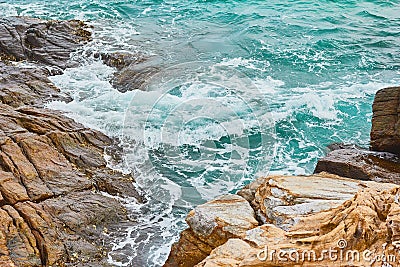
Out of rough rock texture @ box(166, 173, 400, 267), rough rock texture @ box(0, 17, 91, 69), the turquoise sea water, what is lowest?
the turquoise sea water

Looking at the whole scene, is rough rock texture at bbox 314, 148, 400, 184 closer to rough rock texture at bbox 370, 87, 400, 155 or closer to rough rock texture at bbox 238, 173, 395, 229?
rough rock texture at bbox 370, 87, 400, 155

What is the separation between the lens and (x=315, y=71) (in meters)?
21.2

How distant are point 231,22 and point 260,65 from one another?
6.99 m

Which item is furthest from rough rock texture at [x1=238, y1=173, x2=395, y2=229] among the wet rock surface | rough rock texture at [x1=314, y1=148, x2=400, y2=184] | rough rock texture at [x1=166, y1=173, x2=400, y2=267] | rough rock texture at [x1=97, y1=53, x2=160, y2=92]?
rough rock texture at [x1=97, y1=53, x2=160, y2=92]

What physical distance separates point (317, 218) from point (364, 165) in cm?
536

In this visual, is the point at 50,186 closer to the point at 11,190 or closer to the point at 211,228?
the point at 11,190

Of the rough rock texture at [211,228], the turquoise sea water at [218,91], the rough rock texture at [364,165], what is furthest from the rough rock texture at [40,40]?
the rough rock texture at [211,228]

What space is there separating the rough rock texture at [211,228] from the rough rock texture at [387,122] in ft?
17.2

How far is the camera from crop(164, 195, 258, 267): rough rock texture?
27.2 ft

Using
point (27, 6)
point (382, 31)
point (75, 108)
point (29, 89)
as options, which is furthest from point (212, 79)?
point (27, 6)

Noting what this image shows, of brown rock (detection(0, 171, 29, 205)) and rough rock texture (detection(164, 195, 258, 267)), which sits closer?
rough rock texture (detection(164, 195, 258, 267))

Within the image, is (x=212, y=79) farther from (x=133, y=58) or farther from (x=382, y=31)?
(x=382, y=31)

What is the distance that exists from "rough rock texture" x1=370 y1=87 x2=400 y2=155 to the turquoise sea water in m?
2.84

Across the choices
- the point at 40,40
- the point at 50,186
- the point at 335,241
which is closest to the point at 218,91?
the point at 40,40
